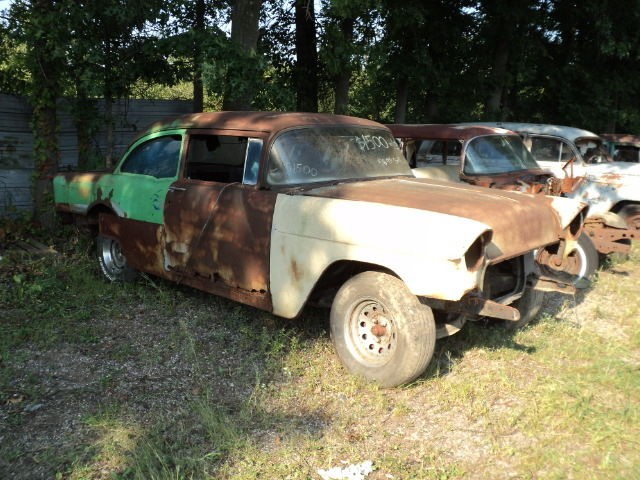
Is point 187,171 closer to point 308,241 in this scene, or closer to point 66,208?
point 308,241

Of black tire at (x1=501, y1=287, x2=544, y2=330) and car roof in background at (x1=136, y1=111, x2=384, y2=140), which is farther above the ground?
car roof in background at (x1=136, y1=111, x2=384, y2=140)

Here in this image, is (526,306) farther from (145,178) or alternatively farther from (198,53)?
(198,53)

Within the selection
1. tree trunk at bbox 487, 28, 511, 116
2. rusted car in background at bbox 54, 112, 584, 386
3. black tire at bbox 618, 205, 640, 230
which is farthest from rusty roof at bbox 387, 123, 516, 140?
tree trunk at bbox 487, 28, 511, 116

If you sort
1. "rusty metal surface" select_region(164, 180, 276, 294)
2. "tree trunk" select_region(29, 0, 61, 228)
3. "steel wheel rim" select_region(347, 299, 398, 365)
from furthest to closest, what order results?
"tree trunk" select_region(29, 0, 61, 228), "rusty metal surface" select_region(164, 180, 276, 294), "steel wheel rim" select_region(347, 299, 398, 365)

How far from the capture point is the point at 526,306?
488cm

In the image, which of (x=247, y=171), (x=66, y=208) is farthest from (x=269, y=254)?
(x=66, y=208)

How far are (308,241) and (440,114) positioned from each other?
1074cm

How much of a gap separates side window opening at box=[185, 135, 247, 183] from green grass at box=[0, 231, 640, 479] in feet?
3.97

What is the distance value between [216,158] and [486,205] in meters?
2.60

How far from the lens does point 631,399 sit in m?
3.81

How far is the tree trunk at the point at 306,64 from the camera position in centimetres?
1169

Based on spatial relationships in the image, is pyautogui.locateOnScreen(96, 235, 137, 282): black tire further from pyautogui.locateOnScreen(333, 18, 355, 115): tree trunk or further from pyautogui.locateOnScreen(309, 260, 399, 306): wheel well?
pyautogui.locateOnScreen(333, 18, 355, 115): tree trunk

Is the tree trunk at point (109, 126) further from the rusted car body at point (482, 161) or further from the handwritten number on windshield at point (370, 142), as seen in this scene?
the handwritten number on windshield at point (370, 142)

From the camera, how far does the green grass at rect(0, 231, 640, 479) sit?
10.2ft
